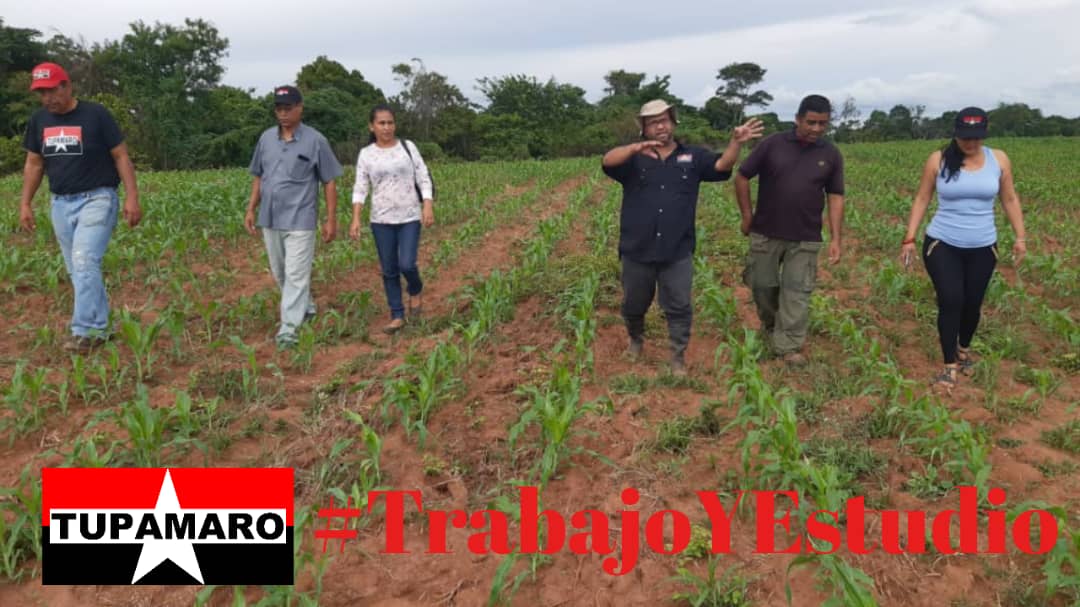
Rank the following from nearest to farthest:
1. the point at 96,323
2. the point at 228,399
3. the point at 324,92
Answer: the point at 228,399 → the point at 96,323 → the point at 324,92

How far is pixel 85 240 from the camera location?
464 cm

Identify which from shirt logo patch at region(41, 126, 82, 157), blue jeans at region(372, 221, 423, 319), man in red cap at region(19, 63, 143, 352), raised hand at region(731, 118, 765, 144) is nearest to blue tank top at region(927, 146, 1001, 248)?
raised hand at region(731, 118, 765, 144)

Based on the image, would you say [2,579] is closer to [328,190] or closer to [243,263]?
[328,190]

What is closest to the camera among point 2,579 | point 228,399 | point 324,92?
point 2,579

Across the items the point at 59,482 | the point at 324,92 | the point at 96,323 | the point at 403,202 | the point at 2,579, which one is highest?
the point at 324,92

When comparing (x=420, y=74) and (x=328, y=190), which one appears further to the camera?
(x=420, y=74)

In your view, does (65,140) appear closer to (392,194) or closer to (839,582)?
(392,194)

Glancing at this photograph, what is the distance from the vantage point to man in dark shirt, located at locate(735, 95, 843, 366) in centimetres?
434

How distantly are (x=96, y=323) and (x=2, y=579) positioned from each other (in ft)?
8.45

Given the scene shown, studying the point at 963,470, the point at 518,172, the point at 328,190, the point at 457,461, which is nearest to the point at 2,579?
the point at 457,461

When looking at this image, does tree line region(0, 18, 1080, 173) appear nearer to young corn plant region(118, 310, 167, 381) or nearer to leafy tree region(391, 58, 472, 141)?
leafy tree region(391, 58, 472, 141)

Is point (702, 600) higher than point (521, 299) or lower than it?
lower

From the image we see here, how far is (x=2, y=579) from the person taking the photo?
2592mm

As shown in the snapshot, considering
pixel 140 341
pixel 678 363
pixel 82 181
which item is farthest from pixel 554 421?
pixel 82 181
